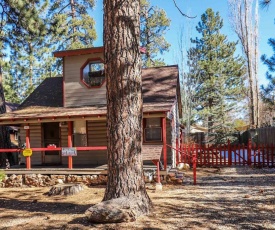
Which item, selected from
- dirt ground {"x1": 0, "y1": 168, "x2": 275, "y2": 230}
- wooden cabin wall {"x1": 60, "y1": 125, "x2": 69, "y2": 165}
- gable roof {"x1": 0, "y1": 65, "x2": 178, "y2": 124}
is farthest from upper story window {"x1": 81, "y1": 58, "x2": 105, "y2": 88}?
dirt ground {"x1": 0, "y1": 168, "x2": 275, "y2": 230}

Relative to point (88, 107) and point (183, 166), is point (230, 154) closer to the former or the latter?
point (183, 166)

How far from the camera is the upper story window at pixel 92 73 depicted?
478 inches

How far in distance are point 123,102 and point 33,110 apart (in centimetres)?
810

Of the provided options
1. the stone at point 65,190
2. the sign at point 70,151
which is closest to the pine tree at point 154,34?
the sign at point 70,151

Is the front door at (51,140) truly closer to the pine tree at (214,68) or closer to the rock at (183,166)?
the rock at (183,166)

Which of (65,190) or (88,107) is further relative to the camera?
(88,107)

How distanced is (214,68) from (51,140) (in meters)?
17.5

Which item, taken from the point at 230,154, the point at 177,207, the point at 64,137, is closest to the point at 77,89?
the point at 64,137

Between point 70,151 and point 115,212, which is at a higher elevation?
point 70,151

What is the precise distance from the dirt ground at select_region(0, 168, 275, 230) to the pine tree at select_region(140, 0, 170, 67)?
18669 mm

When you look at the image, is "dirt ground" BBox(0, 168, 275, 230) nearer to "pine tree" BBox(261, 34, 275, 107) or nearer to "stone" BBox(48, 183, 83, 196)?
"stone" BBox(48, 183, 83, 196)

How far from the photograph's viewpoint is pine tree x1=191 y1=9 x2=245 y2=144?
82.5 feet

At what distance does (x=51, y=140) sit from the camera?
42.3ft

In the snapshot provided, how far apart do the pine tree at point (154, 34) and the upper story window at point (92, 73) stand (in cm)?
1398
